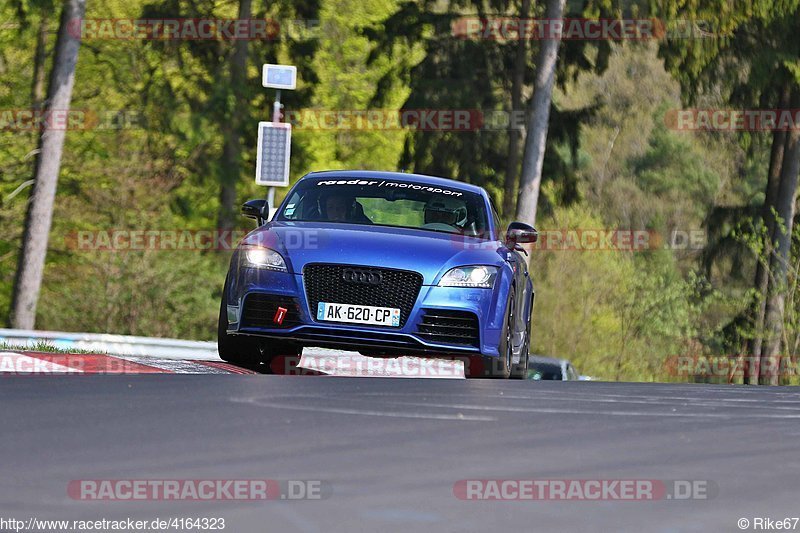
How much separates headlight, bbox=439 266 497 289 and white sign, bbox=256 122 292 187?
9.86m

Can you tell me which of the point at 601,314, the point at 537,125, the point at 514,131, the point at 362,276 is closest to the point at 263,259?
the point at 362,276

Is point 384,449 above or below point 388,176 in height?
below

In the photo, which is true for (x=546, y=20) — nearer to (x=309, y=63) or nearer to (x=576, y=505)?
(x=309, y=63)

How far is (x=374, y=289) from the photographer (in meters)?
11.1

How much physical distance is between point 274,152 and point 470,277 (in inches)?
402

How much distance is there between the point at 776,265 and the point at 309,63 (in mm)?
16453

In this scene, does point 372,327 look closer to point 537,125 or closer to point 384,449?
point 384,449

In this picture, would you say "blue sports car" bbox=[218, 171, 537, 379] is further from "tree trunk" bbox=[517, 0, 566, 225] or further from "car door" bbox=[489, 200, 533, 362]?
"tree trunk" bbox=[517, 0, 566, 225]

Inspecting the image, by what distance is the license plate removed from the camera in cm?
1103

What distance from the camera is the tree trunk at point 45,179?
94.9 feet

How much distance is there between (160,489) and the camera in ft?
18.5

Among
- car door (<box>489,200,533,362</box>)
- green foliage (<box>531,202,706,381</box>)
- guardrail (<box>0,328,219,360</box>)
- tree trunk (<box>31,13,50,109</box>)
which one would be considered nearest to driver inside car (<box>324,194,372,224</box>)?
car door (<box>489,200,533,362</box>)

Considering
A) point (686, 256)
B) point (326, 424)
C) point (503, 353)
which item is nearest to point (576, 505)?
point (326, 424)

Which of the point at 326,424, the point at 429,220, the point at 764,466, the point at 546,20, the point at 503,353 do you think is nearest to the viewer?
the point at 764,466
